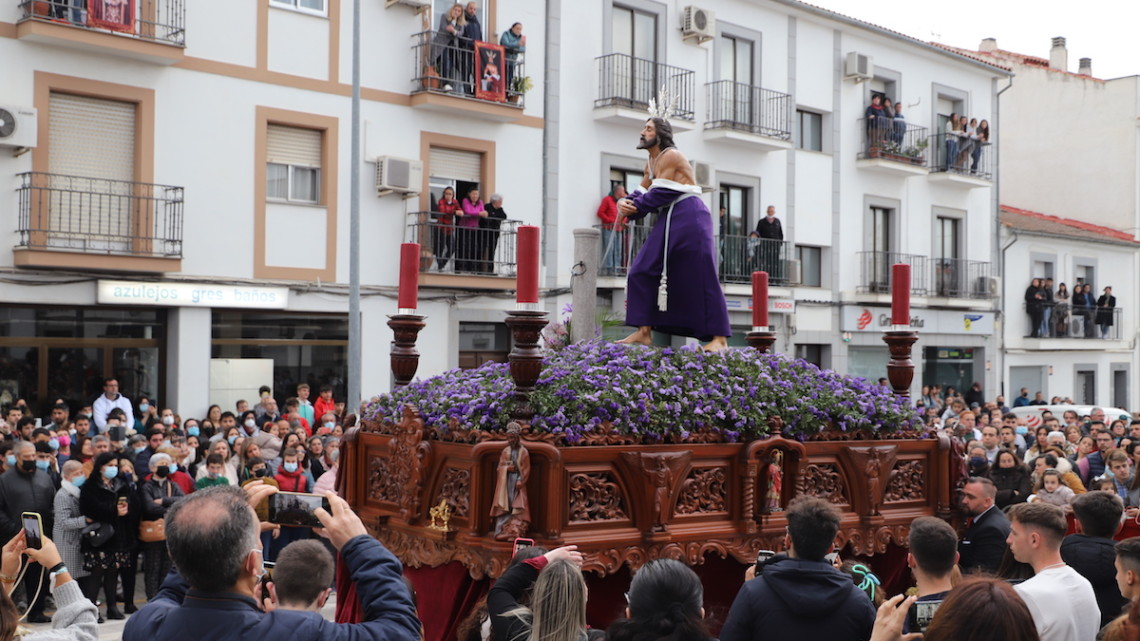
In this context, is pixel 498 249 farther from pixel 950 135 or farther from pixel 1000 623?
pixel 1000 623

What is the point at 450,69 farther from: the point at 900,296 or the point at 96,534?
the point at 900,296

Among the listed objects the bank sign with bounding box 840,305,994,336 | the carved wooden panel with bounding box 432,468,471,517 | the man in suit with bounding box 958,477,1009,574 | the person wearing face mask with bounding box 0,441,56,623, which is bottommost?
the person wearing face mask with bounding box 0,441,56,623

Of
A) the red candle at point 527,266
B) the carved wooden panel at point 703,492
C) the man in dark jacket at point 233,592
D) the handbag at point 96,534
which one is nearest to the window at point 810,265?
the handbag at point 96,534

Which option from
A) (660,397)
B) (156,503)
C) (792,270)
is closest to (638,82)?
(792,270)

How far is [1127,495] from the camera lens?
894 cm

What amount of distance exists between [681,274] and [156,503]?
5.06 m

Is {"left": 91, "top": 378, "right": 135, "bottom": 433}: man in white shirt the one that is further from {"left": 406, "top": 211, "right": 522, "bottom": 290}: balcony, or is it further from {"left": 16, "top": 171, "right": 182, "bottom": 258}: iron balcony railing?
{"left": 406, "top": 211, "right": 522, "bottom": 290}: balcony

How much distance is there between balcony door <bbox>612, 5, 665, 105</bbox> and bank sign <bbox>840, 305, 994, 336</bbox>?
6.36 meters

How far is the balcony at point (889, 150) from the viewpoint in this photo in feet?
70.9

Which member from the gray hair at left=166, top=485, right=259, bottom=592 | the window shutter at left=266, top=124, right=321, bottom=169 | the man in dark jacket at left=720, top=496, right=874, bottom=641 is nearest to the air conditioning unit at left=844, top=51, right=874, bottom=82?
the window shutter at left=266, top=124, right=321, bottom=169

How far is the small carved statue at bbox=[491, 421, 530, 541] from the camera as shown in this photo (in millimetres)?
4250

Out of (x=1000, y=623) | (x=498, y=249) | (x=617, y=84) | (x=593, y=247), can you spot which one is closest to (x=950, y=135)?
(x=617, y=84)

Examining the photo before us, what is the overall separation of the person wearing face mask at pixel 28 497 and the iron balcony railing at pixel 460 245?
7339 mm

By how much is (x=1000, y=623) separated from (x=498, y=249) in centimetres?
1427
